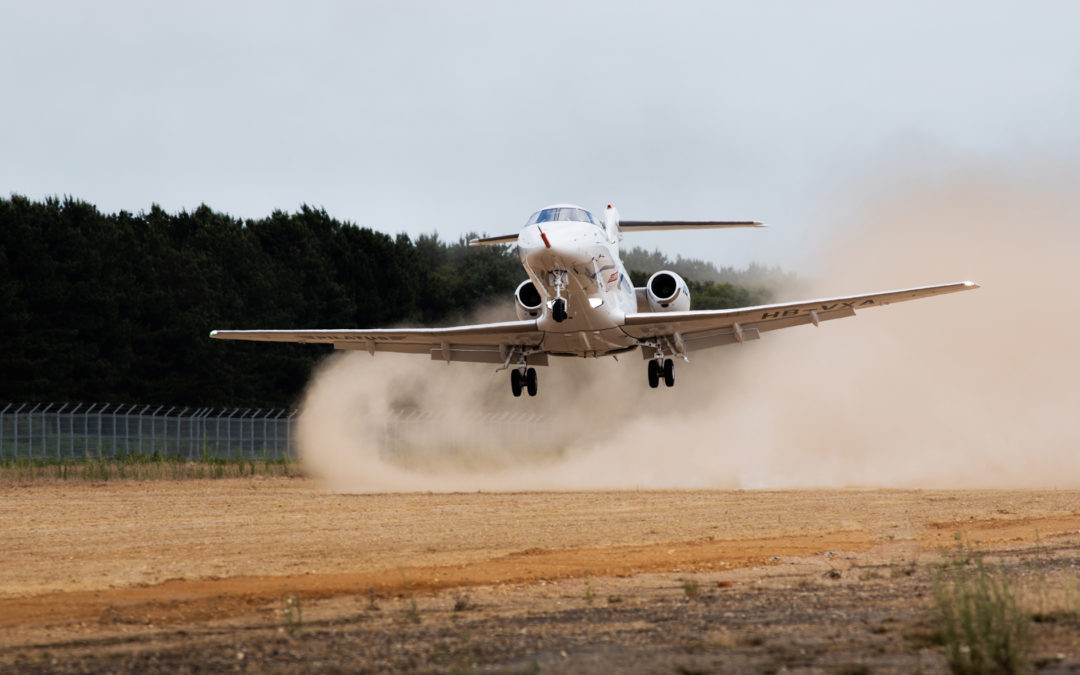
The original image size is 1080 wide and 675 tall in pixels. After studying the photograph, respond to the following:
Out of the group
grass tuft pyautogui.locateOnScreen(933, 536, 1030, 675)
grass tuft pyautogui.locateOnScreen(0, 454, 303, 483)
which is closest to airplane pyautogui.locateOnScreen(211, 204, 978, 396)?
grass tuft pyautogui.locateOnScreen(0, 454, 303, 483)

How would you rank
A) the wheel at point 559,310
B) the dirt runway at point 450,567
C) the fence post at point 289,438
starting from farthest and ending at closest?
the fence post at point 289,438
the wheel at point 559,310
the dirt runway at point 450,567

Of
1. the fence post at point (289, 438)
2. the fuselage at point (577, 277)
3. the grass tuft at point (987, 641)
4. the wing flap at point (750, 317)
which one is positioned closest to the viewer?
the grass tuft at point (987, 641)

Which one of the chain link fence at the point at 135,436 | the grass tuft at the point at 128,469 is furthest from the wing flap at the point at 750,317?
the grass tuft at the point at 128,469

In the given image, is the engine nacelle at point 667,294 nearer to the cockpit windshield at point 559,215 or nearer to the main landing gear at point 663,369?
the main landing gear at point 663,369

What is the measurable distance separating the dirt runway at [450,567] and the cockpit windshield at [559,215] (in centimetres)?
640

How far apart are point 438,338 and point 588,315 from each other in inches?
221

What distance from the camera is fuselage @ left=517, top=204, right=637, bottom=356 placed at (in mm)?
25281

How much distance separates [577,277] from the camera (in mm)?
26328

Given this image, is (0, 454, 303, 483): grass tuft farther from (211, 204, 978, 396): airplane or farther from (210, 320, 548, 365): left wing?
(211, 204, 978, 396): airplane

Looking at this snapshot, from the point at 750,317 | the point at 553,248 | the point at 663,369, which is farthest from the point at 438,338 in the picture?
the point at 750,317

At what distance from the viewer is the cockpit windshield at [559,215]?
85.3 ft

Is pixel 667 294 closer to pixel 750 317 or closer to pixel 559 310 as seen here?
pixel 750 317

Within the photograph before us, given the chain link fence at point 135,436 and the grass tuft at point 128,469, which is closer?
the grass tuft at point 128,469

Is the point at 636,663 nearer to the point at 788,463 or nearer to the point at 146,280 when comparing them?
the point at 788,463
